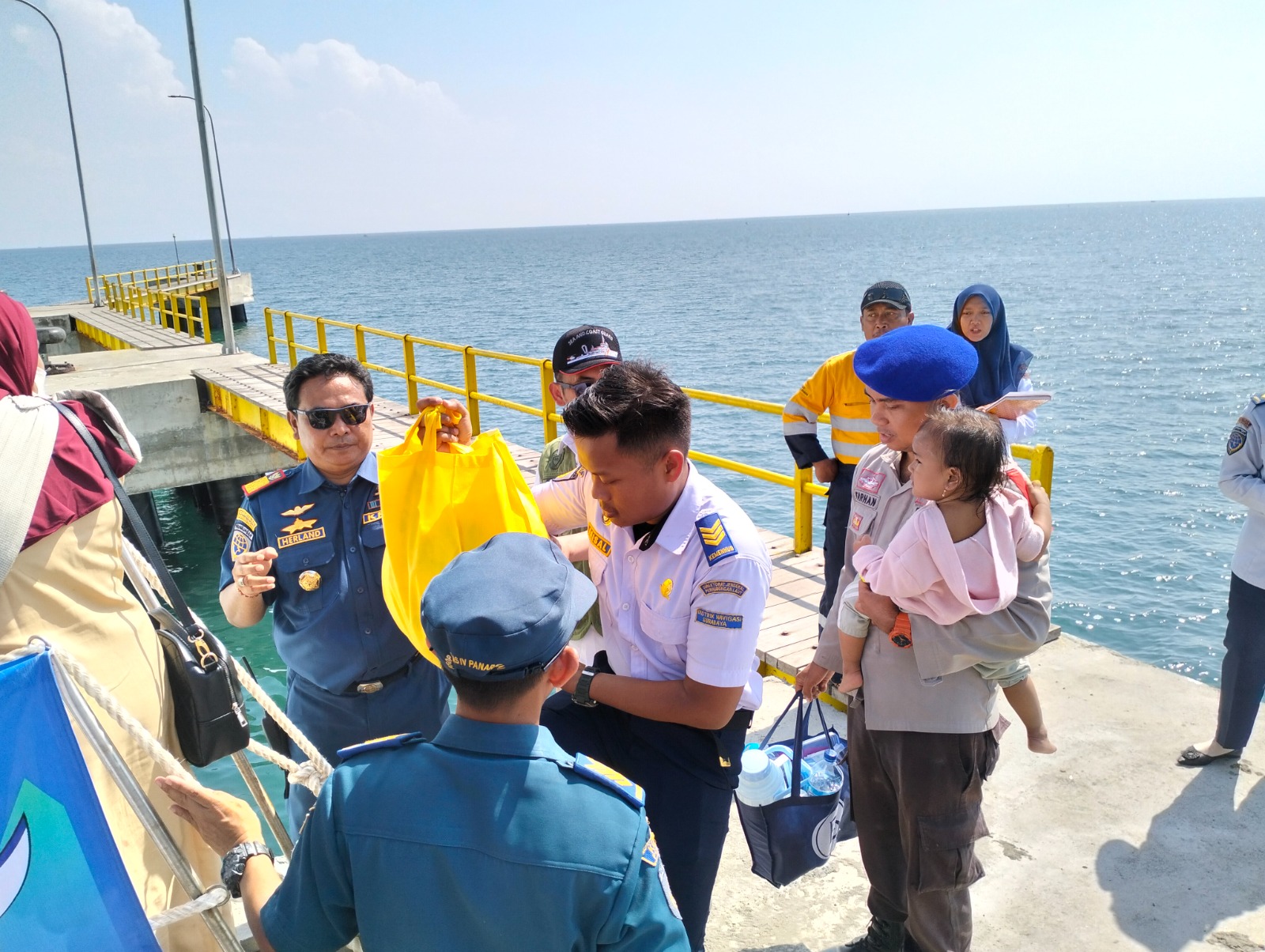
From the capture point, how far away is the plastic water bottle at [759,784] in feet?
9.51

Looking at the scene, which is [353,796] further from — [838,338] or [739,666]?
[838,338]

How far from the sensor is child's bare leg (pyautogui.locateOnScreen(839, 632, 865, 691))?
108 inches

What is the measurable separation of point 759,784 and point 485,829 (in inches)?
67.6

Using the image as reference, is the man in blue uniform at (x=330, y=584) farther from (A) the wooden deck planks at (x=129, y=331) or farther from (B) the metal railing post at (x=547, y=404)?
(A) the wooden deck planks at (x=129, y=331)

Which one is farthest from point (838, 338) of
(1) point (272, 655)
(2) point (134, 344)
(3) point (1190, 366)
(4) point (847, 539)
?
(4) point (847, 539)

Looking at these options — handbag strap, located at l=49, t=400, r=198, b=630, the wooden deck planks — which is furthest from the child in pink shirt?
the wooden deck planks

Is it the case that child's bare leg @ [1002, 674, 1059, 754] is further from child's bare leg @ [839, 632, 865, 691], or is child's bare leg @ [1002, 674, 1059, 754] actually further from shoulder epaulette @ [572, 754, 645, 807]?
shoulder epaulette @ [572, 754, 645, 807]

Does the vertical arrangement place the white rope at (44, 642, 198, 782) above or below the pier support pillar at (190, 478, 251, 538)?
above

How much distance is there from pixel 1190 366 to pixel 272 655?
26234mm

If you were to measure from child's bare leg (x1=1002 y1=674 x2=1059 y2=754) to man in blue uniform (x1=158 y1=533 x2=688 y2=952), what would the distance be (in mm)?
1688

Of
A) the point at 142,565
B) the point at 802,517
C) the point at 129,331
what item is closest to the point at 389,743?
the point at 142,565

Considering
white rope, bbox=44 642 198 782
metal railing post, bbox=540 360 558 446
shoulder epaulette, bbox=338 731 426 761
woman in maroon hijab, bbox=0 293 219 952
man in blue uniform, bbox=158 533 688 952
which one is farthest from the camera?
metal railing post, bbox=540 360 558 446

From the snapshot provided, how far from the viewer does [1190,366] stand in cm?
2567

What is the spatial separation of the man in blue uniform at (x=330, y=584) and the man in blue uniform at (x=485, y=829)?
53.5 inches
